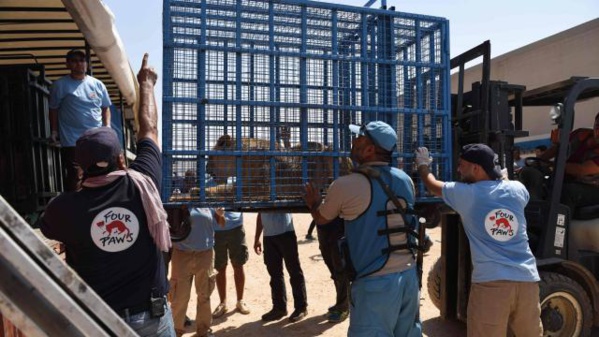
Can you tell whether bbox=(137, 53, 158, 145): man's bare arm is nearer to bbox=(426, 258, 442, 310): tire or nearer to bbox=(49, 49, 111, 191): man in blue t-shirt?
bbox=(49, 49, 111, 191): man in blue t-shirt

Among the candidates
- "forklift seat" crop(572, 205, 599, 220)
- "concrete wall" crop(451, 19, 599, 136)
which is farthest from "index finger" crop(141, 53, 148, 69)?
"concrete wall" crop(451, 19, 599, 136)

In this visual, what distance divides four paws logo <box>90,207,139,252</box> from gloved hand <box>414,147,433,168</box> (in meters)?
2.33

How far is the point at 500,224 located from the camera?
3.24m

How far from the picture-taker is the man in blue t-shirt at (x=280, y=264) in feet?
18.4

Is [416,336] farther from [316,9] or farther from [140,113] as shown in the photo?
[316,9]

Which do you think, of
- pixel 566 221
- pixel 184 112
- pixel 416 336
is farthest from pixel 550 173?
pixel 184 112

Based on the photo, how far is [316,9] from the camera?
3.74 meters

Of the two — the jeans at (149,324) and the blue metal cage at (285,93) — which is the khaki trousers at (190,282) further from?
the jeans at (149,324)

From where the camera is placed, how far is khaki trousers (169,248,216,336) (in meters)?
4.82

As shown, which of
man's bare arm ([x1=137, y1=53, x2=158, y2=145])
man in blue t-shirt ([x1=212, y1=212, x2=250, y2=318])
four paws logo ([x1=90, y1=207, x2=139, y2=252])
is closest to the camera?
four paws logo ([x1=90, y1=207, x2=139, y2=252])

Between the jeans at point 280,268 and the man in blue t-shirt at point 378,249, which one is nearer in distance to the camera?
the man in blue t-shirt at point 378,249

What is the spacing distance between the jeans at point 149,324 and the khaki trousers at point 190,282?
262cm

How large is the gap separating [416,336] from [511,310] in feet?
2.74

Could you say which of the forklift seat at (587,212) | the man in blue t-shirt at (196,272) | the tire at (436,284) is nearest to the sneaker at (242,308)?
the man in blue t-shirt at (196,272)
